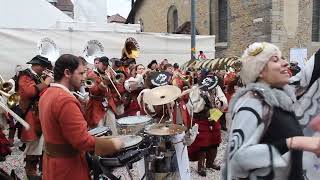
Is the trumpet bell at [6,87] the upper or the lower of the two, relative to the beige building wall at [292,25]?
lower

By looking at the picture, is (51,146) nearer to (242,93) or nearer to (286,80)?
(242,93)

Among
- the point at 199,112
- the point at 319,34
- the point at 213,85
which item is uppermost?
the point at 319,34

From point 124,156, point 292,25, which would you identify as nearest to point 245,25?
point 292,25

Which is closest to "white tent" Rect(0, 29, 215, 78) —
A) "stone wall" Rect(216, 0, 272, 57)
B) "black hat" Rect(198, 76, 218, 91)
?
"black hat" Rect(198, 76, 218, 91)

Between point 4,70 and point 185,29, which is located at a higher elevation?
point 185,29

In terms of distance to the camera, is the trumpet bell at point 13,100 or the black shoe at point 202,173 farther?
the black shoe at point 202,173

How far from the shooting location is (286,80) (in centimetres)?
238

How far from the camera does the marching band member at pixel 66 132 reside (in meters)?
2.99

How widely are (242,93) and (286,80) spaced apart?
262mm

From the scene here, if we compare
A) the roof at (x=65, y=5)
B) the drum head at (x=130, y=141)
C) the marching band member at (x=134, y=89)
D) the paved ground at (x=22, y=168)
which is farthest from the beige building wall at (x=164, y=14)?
the roof at (x=65, y=5)

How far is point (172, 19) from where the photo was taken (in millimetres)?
28016

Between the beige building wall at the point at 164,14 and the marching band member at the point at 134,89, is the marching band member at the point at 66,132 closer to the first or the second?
the marching band member at the point at 134,89

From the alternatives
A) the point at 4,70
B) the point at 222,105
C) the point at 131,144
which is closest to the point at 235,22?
the point at 4,70

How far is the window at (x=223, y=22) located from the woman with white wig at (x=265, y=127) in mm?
20367
